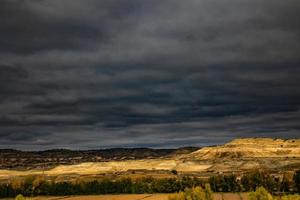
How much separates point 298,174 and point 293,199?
9164cm

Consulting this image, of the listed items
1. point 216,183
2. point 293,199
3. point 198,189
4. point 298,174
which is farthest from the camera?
point 216,183

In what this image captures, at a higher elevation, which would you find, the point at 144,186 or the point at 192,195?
the point at 144,186

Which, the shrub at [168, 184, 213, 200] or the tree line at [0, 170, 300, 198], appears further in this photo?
the tree line at [0, 170, 300, 198]

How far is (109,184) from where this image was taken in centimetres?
19712

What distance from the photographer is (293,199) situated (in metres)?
88.5

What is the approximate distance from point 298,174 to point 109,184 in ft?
244

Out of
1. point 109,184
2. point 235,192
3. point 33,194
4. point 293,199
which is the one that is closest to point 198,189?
point 293,199

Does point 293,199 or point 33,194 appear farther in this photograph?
point 33,194

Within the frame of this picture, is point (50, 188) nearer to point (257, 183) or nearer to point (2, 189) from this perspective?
point (2, 189)

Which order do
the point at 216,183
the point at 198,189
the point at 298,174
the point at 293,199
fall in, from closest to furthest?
the point at 293,199, the point at 198,189, the point at 298,174, the point at 216,183

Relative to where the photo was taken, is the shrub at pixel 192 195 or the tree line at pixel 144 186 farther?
the tree line at pixel 144 186

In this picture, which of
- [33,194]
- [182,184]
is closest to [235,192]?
[182,184]

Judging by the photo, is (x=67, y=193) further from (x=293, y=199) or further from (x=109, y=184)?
(x=293, y=199)

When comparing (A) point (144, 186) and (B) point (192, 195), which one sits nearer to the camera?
(B) point (192, 195)
